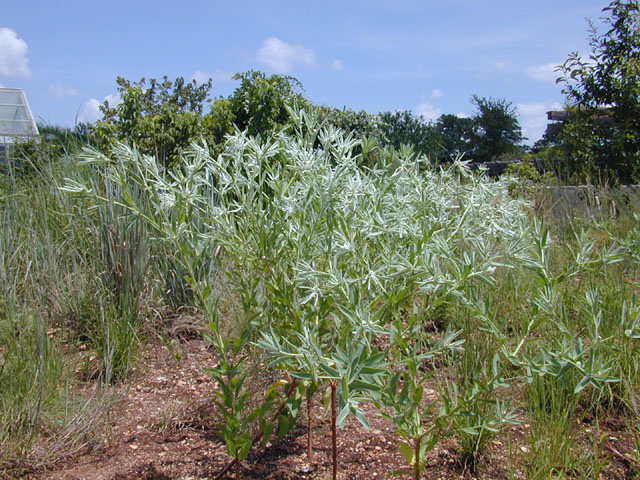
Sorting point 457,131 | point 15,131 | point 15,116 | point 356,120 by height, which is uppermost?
point 457,131

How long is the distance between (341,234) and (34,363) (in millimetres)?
1835

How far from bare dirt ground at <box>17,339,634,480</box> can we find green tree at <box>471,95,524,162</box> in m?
30.3

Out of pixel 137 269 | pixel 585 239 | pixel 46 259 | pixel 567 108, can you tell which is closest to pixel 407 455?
pixel 585 239

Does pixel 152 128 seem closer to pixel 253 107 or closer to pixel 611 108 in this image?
pixel 253 107

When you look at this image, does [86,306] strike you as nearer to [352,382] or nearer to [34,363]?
[34,363]

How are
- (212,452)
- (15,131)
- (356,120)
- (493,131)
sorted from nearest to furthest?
(212,452)
(15,131)
(356,120)
(493,131)

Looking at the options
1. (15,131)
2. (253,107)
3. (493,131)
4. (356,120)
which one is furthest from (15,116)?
(493,131)

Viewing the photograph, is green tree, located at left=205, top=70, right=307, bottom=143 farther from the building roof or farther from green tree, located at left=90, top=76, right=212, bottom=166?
the building roof

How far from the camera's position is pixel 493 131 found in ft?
104

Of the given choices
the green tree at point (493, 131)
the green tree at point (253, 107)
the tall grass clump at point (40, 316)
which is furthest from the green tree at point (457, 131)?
the tall grass clump at point (40, 316)

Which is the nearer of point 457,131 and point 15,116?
point 15,116

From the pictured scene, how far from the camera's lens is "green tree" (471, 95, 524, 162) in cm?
3145

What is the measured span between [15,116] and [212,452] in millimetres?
5340

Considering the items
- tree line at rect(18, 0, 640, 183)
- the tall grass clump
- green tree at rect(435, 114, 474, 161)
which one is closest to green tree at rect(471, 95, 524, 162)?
green tree at rect(435, 114, 474, 161)
